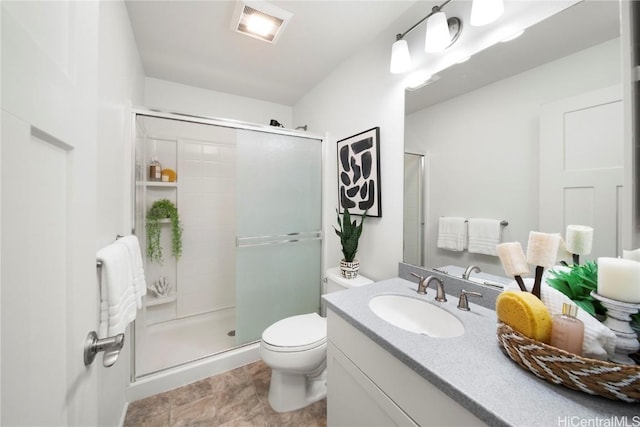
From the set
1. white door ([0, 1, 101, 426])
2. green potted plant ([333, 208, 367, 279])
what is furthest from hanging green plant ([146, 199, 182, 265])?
white door ([0, 1, 101, 426])

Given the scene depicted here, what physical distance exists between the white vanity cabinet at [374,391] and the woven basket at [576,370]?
0.21m

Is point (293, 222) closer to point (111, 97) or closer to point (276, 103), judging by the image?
point (111, 97)

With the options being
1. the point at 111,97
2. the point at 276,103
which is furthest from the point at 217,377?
the point at 276,103

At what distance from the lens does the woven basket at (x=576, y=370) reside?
0.47m

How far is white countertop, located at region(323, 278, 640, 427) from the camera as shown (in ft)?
1.60

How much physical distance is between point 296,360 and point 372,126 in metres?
1.59

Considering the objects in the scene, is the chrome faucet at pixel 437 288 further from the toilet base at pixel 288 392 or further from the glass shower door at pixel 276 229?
the glass shower door at pixel 276 229

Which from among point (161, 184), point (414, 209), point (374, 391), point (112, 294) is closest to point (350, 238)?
point (414, 209)

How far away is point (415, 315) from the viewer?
44.6 inches

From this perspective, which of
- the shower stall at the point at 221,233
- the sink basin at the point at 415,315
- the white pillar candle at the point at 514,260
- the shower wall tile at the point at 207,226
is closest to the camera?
the white pillar candle at the point at 514,260

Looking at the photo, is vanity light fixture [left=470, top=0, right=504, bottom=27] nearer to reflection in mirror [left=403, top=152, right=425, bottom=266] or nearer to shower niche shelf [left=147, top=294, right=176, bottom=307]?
reflection in mirror [left=403, top=152, right=425, bottom=266]

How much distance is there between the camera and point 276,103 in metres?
2.72

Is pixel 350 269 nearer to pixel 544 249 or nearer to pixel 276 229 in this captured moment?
pixel 276 229

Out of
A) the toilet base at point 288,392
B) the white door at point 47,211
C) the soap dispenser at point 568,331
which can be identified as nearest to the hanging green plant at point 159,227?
the toilet base at point 288,392
